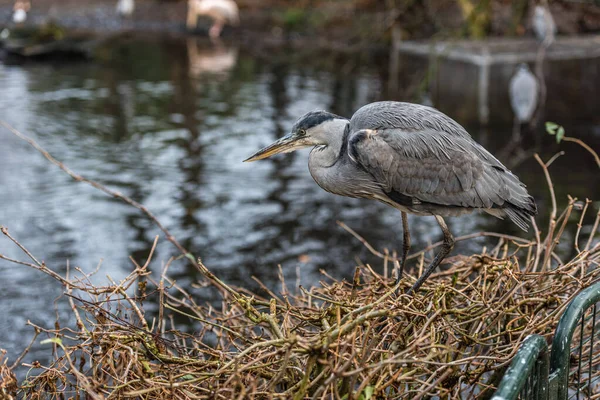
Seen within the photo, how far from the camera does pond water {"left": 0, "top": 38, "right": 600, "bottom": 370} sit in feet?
20.5

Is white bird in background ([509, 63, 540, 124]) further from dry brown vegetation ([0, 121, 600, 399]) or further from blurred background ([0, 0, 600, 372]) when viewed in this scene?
dry brown vegetation ([0, 121, 600, 399])

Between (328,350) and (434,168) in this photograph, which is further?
(434,168)

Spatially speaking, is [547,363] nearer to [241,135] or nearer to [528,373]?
[528,373]

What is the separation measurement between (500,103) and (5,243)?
21.6ft

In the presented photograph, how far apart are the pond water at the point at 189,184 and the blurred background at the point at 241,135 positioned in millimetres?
26

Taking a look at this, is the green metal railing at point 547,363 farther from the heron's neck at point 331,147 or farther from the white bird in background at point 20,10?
the white bird in background at point 20,10

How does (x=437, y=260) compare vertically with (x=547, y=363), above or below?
below

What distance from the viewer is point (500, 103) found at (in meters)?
10.3

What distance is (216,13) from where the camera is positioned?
884 inches

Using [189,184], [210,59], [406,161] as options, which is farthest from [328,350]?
[210,59]

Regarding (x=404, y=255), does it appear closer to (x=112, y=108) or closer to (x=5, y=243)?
(x=5, y=243)

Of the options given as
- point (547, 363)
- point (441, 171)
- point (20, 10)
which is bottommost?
point (20, 10)

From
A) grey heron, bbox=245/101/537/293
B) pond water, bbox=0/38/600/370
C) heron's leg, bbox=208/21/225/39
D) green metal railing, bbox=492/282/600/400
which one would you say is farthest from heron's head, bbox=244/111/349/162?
heron's leg, bbox=208/21/225/39

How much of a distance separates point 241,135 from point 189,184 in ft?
7.35
